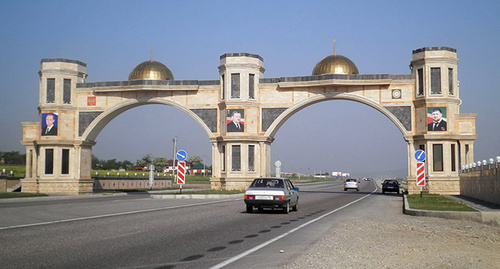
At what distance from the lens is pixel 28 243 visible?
11039 mm

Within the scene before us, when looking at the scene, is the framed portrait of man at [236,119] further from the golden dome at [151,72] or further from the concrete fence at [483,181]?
the concrete fence at [483,181]

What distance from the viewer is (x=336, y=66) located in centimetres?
4234

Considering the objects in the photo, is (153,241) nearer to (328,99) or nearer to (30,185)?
(328,99)

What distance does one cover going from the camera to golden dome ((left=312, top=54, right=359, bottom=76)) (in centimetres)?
4228

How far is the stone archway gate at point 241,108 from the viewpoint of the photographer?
128 feet

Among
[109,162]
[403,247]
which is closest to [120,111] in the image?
[403,247]

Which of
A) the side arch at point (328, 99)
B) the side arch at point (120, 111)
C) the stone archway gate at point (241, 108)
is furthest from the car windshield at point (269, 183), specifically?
the side arch at point (120, 111)

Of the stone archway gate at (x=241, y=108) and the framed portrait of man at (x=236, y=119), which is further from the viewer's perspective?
the framed portrait of man at (x=236, y=119)

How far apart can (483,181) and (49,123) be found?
3225 centimetres

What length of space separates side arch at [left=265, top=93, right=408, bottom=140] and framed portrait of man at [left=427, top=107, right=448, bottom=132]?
75.4 inches

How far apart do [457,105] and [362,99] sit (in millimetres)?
6725

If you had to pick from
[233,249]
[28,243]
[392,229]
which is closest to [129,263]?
[233,249]

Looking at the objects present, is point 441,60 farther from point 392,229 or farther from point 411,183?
point 392,229

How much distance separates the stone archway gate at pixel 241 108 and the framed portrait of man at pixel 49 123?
80 mm
